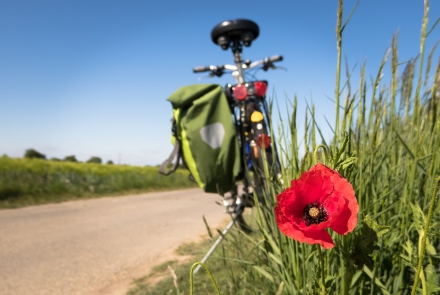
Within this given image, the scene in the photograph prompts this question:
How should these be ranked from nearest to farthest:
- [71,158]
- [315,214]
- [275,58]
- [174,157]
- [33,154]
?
[315,214]
[174,157]
[275,58]
[71,158]
[33,154]

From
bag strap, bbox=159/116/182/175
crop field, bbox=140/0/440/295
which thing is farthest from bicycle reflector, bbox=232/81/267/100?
crop field, bbox=140/0/440/295

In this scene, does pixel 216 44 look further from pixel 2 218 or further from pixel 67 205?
pixel 67 205

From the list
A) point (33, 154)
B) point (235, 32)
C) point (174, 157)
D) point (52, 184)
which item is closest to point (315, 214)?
point (174, 157)

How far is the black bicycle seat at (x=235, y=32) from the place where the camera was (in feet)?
10.2

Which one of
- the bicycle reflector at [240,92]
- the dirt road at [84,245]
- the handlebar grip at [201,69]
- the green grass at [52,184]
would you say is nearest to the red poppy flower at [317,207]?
the dirt road at [84,245]

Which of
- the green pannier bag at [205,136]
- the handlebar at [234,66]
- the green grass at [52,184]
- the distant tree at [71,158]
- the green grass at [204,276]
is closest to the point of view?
the green grass at [204,276]

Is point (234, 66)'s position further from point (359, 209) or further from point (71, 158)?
point (71, 158)

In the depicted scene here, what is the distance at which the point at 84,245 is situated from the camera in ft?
11.4

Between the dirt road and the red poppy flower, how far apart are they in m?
2.01

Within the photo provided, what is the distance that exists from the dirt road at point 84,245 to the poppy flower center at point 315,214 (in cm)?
201

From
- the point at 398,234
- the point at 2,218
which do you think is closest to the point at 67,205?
the point at 2,218

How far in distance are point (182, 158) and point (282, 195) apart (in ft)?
6.55

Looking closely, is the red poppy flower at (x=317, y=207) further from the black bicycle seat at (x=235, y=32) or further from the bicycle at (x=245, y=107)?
the black bicycle seat at (x=235, y=32)

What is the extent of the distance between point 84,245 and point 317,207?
3.33 meters
